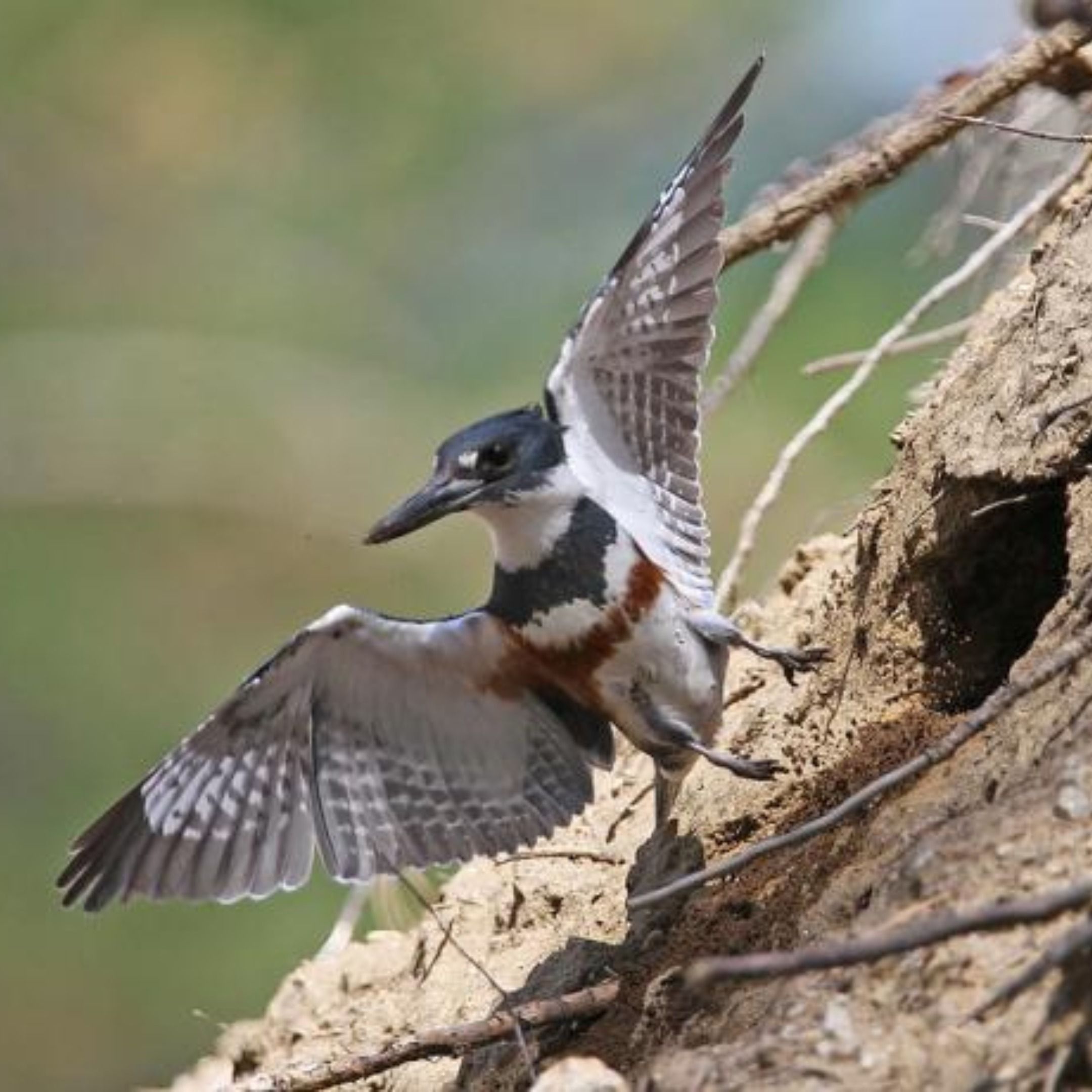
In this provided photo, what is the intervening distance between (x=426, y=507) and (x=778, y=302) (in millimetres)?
1380

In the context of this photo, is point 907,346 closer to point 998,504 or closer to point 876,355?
point 876,355

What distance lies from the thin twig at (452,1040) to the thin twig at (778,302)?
1.54 metres

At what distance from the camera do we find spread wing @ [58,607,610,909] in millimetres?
4469

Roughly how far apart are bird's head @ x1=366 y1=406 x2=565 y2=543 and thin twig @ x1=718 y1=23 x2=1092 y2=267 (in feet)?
2.81

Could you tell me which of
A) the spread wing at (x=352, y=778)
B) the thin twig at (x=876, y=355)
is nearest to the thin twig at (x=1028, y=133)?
the thin twig at (x=876, y=355)

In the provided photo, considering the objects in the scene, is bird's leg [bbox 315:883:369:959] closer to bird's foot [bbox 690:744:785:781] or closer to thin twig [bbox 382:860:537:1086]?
thin twig [bbox 382:860:537:1086]

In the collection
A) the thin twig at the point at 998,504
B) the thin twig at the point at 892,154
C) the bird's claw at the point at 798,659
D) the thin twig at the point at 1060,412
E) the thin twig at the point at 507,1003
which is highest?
the thin twig at the point at 892,154

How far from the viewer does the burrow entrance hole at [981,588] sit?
14.1 feet

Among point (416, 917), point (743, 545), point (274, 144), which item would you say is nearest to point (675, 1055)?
point (743, 545)

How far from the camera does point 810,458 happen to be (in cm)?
783

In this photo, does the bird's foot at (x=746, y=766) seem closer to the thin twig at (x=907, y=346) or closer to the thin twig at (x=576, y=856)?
the thin twig at (x=576, y=856)

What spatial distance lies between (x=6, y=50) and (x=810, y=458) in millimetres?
7814

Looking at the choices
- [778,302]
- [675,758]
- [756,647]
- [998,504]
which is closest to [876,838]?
[998,504]

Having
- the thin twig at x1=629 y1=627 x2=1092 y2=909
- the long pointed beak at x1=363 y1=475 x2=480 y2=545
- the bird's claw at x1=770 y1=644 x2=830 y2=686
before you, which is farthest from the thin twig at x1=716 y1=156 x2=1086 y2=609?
the thin twig at x1=629 y1=627 x2=1092 y2=909
